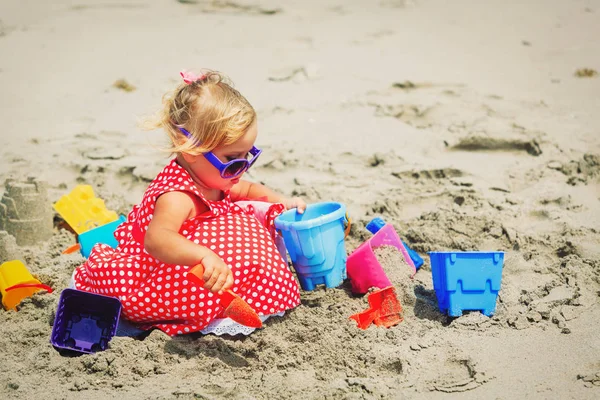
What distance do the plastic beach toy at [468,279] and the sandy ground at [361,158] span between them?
0.08 m

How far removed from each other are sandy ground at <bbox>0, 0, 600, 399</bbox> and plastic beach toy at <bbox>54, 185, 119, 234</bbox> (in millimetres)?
105

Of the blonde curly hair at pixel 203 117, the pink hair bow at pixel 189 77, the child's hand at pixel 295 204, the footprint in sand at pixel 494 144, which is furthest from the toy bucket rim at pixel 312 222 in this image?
the footprint in sand at pixel 494 144

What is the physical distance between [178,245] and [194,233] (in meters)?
0.24

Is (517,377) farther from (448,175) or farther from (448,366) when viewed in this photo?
(448,175)

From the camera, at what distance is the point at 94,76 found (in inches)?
191

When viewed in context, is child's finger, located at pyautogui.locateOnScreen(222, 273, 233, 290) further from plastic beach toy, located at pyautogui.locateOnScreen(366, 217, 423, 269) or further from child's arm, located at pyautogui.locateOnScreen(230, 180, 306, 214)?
plastic beach toy, located at pyautogui.locateOnScreen(366, 217, 423, 269)

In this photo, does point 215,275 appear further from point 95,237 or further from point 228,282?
point 95,237

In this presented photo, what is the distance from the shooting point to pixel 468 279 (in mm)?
2227

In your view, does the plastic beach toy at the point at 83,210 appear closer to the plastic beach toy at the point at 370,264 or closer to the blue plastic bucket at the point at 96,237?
the blue plastic bucket at the point at 96,237

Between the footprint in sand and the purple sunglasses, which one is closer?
the purple sunglasses

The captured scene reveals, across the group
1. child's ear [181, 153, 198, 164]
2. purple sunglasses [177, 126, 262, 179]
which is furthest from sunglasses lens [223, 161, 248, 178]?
child's ear [181, 153, 198, 164]

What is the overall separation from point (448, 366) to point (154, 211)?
110 centimetres

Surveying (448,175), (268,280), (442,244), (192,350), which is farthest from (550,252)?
(192,350)

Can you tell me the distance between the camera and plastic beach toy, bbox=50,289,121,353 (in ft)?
7.25
